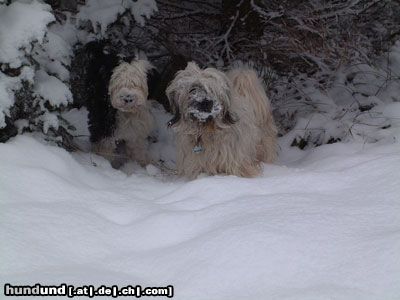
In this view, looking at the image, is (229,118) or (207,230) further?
(229,118)

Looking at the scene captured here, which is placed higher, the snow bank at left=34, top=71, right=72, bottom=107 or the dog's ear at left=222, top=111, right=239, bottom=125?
the snow bank at left=34, top=71, right=72, bottom=107

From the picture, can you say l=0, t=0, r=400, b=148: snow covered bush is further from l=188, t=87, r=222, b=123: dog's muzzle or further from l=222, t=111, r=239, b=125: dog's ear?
l=222, t=111, r=239, b=125: dog's ear

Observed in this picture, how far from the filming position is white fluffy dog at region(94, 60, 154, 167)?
16.3ft

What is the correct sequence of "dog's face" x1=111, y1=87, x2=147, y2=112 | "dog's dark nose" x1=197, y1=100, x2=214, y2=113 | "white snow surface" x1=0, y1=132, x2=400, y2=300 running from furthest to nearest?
"dog's face" x1=111, y1=87, x2=147, y2=112 → "dog's dark nose" x1=197, y1=100, x2=214, y2=113 → "white snow surface" x1=0, y1=132, x2=400, y2=300

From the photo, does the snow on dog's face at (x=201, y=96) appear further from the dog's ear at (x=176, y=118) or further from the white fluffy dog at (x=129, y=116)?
the white fluffy dog at (x=129, y=116)

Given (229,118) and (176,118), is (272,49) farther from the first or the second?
(176,118)

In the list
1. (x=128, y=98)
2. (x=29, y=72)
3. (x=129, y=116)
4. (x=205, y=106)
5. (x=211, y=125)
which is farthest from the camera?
(x=129, y=116)

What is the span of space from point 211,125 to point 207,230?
1.54m

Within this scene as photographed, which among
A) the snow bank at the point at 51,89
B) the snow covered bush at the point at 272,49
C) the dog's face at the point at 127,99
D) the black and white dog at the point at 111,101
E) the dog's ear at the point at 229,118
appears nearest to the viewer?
the snow bank at the point at 51,89

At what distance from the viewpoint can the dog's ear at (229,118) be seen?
14.0 feet

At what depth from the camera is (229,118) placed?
4.29 m

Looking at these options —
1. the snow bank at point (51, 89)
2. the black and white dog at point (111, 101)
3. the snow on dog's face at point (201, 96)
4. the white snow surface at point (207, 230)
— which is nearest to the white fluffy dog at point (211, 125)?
the snow on dog's face at point (201, 96)

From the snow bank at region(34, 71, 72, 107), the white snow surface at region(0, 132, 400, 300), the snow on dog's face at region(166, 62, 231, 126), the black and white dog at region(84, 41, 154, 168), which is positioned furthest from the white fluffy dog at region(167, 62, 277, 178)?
the snow bank at region(34, 71, 72, 107)

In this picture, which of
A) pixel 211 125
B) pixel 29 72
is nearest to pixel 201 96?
pixel 211 125
